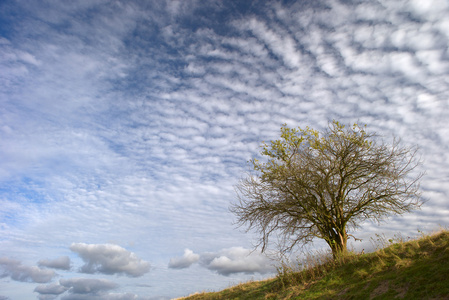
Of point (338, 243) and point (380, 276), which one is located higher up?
point (338, 243)

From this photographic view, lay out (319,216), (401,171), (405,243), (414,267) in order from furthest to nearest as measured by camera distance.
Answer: (319,216) < (401,171) < (405,243) < (414,267)

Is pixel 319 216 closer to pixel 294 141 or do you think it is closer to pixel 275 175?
pixel 275 175

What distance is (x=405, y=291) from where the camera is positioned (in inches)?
377

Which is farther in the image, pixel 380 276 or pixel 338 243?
pixel 338 243

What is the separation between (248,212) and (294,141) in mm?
5567

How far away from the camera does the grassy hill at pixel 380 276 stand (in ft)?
31.3

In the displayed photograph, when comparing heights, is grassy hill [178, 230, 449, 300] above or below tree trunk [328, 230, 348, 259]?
below

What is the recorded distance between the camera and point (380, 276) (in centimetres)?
1134

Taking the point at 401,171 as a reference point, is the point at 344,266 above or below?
below

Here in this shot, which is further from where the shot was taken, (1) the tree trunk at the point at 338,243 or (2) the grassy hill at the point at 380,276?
(1) the tree trunk at the point at 338,243

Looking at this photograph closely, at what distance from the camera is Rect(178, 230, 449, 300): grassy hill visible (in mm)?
9547

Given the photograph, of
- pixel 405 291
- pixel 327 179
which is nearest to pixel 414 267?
pixel 405 291

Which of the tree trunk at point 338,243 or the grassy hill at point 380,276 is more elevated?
the tree trunk at point 338,243

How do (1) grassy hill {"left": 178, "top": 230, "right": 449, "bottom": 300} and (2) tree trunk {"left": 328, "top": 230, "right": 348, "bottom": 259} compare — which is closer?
(1) grassy hill {"left": 178, "top": 230, "right": 449, "bottom": 300}
